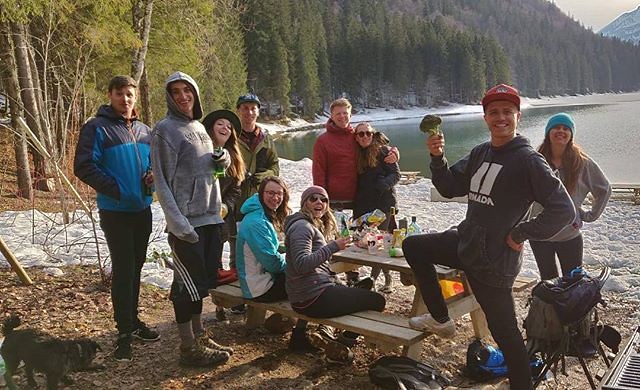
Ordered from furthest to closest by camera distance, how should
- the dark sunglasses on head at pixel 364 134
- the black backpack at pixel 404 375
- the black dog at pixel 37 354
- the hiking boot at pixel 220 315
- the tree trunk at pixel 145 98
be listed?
the tree trunk at pixel 145 98
the dark sunglasses on head at pixel 364 134
the hiking boot at pixel 220 315
the black backpack at pixel 404 375
the black dog at pixel 37 354

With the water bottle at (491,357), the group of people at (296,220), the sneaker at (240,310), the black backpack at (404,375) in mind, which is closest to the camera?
the group of people at (296,220)

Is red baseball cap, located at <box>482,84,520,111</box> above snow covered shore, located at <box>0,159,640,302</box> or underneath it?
above

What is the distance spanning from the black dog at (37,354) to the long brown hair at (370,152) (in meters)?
3.04

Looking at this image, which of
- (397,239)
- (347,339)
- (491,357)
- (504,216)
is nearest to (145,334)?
(347,339)

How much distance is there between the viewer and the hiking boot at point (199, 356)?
12.1 feet

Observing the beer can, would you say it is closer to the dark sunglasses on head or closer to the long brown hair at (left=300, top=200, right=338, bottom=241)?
the long brown hair at (left=300, top=200, right=338, bottom=241)

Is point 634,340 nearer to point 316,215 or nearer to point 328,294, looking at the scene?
point 328,294

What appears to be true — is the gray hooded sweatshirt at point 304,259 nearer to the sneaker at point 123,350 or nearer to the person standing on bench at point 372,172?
the sneaker at point 123,350

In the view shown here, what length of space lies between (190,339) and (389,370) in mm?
1368

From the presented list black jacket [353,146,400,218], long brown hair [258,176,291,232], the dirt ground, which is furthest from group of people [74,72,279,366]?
black jacket [353,146,400,218]

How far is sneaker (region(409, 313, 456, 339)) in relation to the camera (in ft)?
11.3

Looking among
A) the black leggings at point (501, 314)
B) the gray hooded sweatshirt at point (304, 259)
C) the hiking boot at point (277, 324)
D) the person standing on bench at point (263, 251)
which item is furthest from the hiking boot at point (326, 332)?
the black leggings at point (501, 314)

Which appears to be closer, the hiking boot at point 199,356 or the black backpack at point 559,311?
the black backpack at point 559,311

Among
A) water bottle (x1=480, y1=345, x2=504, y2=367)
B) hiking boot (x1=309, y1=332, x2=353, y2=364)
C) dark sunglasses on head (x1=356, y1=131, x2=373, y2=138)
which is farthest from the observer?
dark sunglasses on head (x1=356, y1=131, x2=373, y2=138)
